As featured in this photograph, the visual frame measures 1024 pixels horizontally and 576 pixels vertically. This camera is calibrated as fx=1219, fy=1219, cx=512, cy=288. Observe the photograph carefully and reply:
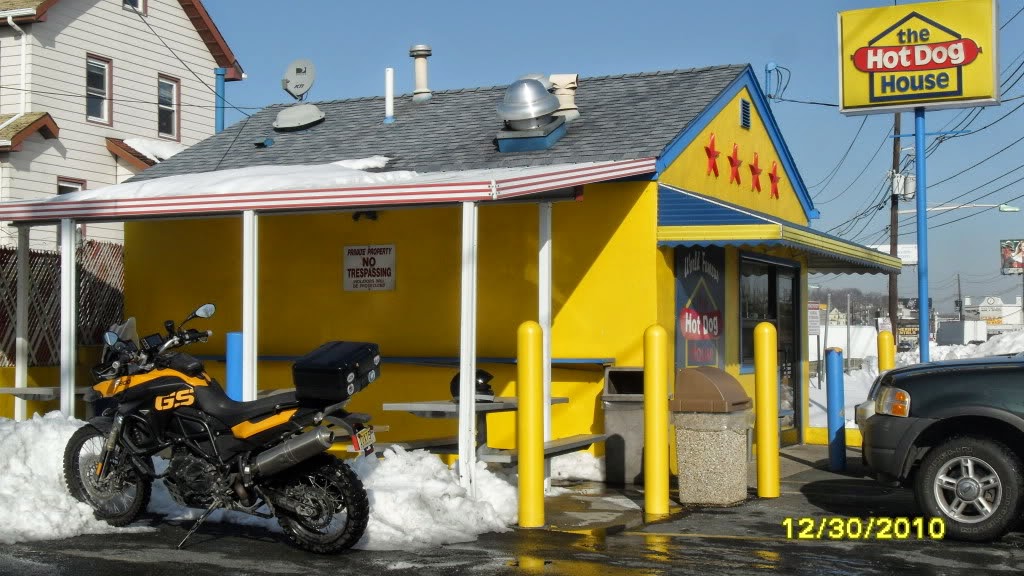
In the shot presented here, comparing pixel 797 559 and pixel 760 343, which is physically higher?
pixel 760 343

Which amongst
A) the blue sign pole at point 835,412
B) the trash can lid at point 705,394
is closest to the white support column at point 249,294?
the trash can lid at point 705,394

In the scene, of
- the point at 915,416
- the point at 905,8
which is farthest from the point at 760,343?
the point at 905,8

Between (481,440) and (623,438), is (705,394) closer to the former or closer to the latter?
(623,438)

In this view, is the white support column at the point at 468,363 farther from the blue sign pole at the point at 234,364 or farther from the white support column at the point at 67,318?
the white support column at the point at 67,318

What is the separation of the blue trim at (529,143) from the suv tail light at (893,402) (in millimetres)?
5481

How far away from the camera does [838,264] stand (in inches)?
629

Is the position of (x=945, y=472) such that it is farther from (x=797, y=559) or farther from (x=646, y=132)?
(x=646, y=132)

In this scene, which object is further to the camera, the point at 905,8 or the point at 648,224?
the point at 905,8

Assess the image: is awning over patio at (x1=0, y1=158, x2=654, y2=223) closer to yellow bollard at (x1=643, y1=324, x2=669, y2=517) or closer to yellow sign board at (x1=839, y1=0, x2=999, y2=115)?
yellow bollard at (x1=643, y1=324, x2=669, y2=517)

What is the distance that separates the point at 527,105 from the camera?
1331 centimetres

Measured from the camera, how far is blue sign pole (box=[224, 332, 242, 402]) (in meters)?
11.1

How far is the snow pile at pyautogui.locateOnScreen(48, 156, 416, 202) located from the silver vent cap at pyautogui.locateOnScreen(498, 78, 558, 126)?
195cm

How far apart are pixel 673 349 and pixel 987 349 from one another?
39.5 metres

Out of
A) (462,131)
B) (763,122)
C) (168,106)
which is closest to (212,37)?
(168,106)
